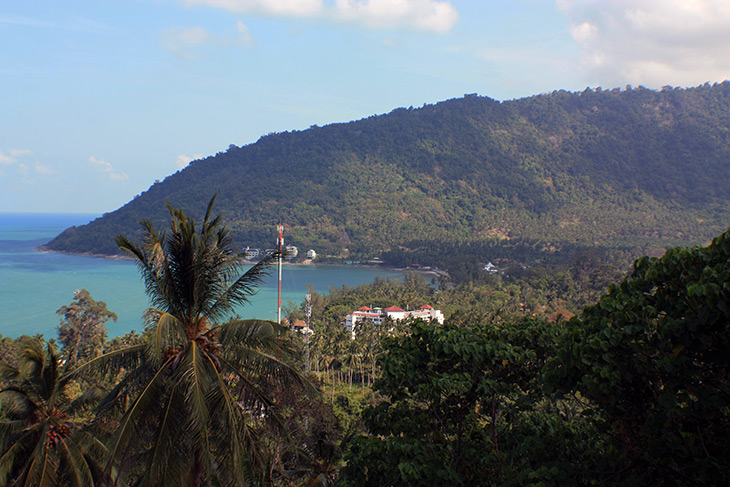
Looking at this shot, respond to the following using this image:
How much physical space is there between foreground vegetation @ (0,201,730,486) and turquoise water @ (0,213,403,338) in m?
49.0

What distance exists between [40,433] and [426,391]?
14.1 feet

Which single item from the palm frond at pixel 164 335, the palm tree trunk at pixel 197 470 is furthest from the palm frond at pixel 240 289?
the palm tree trunk at pixel 197 470

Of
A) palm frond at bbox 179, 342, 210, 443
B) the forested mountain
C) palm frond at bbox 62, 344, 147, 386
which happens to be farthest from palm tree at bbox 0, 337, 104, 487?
the forested mountain

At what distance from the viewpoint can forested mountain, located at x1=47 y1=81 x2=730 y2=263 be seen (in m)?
128

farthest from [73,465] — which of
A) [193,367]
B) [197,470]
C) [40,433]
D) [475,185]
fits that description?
[475,185]

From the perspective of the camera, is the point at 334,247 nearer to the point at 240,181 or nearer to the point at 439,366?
the point at 240,181

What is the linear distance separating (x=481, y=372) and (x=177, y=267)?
11.9 feet

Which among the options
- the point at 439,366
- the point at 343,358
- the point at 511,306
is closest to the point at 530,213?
the point at 511,306

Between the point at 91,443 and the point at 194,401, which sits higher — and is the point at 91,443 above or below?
below

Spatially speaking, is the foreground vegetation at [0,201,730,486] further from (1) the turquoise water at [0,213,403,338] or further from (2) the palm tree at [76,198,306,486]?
(1) the turquoise water at [0,213,403,338]

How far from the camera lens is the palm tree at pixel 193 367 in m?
5.52

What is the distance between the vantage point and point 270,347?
630cm

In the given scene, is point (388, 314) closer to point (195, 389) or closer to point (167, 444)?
point (167, 444)

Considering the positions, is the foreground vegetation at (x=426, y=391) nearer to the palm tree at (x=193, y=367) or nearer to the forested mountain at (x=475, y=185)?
the palm tree at (x=193, y=367)
